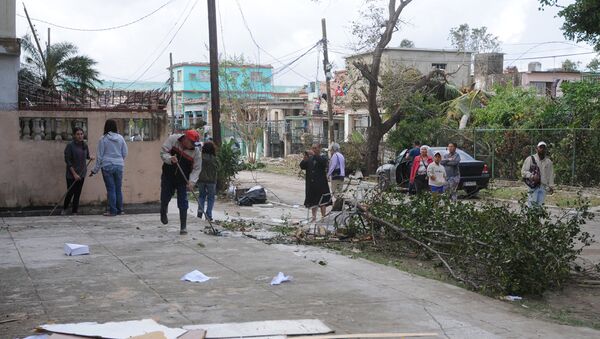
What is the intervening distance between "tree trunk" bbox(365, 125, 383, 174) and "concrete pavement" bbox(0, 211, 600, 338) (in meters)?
21.4

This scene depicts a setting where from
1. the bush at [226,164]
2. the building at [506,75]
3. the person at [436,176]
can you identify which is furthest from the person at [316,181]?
the building at [506,75]

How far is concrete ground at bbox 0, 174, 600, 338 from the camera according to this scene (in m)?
5.87

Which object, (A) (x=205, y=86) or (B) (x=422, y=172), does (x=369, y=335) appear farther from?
(A) (x=205, y=86)

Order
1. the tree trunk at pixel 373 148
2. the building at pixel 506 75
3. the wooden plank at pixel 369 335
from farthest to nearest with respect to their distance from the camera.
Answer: the building at pixel 506 75 → the tree trunk at pixel 373 148 → the wooden plank at pixel 369 335

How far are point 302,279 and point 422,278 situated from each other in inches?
57.7

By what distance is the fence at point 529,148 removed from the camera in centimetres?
2300

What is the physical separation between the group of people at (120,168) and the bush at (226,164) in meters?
6.98

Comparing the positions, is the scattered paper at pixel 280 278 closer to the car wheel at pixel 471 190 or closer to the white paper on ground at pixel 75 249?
the white paper on ground at pixel 75 249

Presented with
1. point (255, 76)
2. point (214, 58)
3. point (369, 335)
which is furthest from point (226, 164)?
point (255, 76)

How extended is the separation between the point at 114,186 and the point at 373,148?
65.0 ft

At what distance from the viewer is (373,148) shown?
31.1 metres

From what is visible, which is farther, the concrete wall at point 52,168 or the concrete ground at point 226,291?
the concrete wall at point 52,168

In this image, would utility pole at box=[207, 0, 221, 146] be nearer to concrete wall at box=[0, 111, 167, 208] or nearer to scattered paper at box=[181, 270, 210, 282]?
concrete wall at box=[0, 111, 167, 208]

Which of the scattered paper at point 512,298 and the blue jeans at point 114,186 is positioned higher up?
the blue jeans at point 114,186
